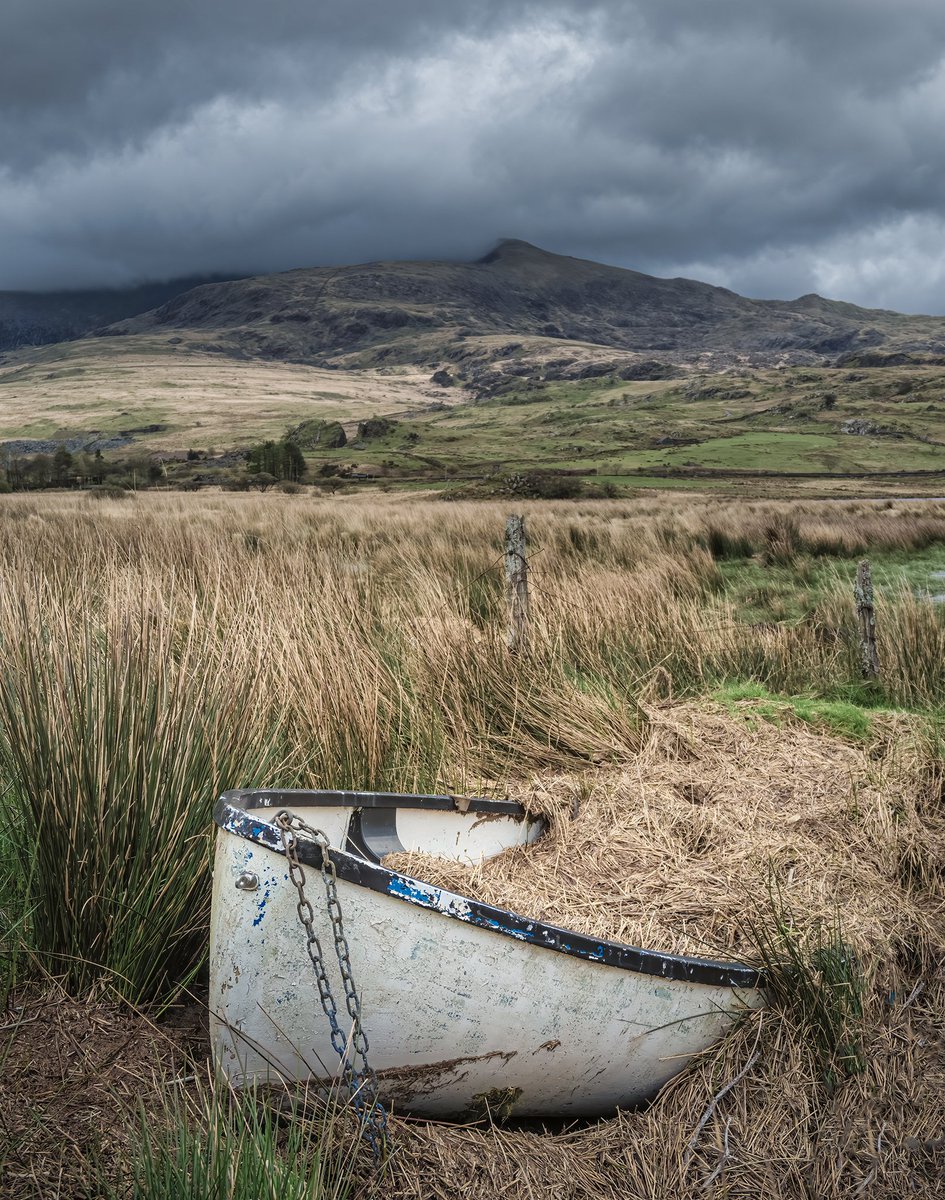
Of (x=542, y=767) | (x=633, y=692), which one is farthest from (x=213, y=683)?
(x=633, y=692)

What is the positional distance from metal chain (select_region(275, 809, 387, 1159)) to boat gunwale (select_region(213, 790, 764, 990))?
1.2 inches

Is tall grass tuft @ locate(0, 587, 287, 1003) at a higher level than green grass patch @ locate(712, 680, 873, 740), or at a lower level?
higher

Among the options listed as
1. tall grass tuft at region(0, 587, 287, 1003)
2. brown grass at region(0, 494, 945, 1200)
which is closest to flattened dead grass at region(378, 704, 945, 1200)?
brown grass at region(0, 494, 945, 1200)

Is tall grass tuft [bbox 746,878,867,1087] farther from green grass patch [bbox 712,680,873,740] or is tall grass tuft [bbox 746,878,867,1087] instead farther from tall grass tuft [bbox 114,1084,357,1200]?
green grass patch [bbox 712,680,873,740]

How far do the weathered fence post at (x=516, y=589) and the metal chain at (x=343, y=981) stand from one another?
3.90 metres

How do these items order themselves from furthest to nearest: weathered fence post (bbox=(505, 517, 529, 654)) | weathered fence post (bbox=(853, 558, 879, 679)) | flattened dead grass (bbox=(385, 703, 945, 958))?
weathered fence post (bbox=(853, 558, 879, 679))
weathered fence post (bbox=(505, 517, 529, 654))
flattened dead grass (bbox=(385, 703, 945, 958))

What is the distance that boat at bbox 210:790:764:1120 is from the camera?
2709mm

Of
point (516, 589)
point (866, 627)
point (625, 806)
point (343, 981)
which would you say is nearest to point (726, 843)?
point (625, 806)

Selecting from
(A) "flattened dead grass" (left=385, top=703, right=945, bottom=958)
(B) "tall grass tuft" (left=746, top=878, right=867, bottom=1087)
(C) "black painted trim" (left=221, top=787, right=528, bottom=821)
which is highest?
(C) "black painted trim" (left=221, top=787, right=528, bottom=821)

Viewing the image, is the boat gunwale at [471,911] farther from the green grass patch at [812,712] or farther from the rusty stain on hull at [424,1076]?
the green grass patch at [812,712]

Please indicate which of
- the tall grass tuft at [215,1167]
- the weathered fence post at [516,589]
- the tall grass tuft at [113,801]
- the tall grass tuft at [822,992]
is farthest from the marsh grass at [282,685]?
the tall grass tuft at [822,992]

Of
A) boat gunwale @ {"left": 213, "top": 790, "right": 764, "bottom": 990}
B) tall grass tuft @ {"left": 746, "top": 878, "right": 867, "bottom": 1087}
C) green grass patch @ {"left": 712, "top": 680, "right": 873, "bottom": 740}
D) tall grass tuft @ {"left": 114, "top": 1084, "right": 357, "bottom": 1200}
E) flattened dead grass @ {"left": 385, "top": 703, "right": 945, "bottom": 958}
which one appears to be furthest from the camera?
green grass patch @ {"left": 712, "top": 680, "right": 873, "bottom": 740}

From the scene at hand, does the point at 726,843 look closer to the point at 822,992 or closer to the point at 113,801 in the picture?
the point at 822,992

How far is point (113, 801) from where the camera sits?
3.06m
